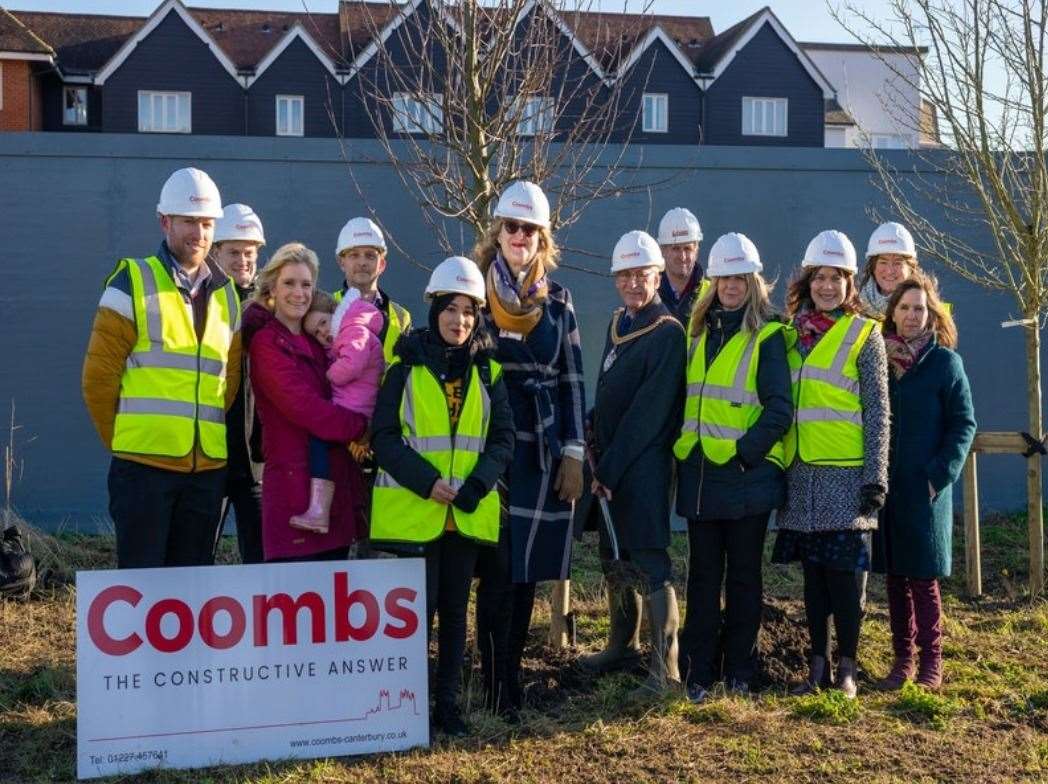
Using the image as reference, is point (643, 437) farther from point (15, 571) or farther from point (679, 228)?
point (15, 571)

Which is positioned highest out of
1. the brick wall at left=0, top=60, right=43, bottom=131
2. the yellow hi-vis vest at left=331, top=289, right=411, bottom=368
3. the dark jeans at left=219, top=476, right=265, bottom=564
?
the brick wall at left=0, top=60, right=43, bottom=131

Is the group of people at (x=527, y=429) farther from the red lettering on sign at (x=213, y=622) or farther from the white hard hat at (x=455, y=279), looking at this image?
the red lettering on sign at (x=213, y=622)

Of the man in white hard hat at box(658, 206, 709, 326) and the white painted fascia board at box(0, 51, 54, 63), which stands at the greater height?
the white painted fascia board at box(0, 51, 54, 63)

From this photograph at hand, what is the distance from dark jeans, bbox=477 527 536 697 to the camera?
5.73 meters

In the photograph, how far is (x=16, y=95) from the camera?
1265 inches

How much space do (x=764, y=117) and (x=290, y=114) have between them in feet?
49.0

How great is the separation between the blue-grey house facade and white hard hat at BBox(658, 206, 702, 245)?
81.8ft

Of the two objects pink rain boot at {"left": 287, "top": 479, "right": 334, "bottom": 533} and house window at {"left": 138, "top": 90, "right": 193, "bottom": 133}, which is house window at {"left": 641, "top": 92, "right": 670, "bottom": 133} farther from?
pink rain boot at {"left": 287, "top": 479, "right": 334, "bottom": 533}

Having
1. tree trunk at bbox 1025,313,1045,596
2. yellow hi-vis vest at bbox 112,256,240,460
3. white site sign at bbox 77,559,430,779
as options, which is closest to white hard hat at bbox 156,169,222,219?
yellow hi-vis vest at bbox 112,256,240,460

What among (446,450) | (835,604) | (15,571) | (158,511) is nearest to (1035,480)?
(835,604)

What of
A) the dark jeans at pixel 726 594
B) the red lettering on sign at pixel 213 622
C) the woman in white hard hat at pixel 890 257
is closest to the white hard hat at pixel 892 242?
the woman in white hard hat at pixel 890 257

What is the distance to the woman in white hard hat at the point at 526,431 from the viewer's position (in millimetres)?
5762

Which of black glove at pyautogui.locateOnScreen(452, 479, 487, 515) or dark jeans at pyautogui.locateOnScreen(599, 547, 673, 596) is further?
dark jeans at pyautogui.locateOnScreen(599, 547, 673, 596)

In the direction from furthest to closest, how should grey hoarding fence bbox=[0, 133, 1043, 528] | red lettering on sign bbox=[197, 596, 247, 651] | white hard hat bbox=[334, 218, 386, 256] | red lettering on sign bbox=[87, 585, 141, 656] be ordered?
grey hoarding fence bbox=[0, 133, 1043, 528] → white hard hat bbox=[334, 218, 386, 256] → red lettering on sign bbox=[197, 596, 247, 651] → red lettering on sign bbox=[87, 585, 141, 656]
